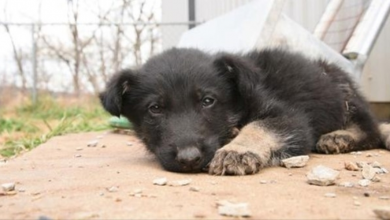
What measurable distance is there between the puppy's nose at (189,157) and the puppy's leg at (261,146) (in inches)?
3.7

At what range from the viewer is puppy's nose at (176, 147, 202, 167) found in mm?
2715

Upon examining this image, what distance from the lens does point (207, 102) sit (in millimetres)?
3176

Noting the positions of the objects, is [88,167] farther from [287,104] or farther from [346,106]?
[346,106]

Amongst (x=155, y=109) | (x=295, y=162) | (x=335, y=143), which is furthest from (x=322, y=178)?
(x=335, y=143)

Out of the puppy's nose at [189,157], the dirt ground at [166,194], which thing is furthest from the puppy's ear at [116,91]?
the puppy's nose at [189,157]

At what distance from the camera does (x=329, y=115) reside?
12.8 feet

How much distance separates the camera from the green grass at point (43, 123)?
541 cm

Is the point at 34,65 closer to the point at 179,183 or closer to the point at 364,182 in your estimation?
the point at 179,183

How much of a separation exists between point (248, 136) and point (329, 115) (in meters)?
1.11

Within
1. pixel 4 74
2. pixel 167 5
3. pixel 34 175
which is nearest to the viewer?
pixel 34 175

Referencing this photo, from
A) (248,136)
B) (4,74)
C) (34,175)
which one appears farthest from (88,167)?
(4,74)

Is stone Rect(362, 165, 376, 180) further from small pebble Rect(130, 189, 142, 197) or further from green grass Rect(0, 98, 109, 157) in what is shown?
green grass Rect(0, 98, 109, 157)

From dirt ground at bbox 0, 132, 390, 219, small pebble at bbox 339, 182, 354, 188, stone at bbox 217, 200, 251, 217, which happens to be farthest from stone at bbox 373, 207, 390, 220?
small pebble at bbox 339, 182, 354, 188

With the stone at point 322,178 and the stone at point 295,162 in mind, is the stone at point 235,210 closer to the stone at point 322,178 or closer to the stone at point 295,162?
the stone at point 322,178
